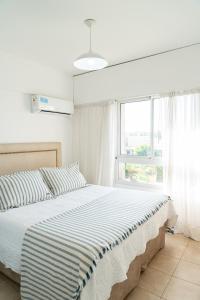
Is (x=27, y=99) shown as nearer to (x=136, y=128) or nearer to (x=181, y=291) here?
(x=136, y=128)

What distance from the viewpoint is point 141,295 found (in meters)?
1.76

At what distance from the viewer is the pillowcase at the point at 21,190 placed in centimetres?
215

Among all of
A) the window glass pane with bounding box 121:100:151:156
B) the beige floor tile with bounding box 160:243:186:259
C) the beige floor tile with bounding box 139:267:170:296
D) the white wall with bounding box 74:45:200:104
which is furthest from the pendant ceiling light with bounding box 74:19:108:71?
the beige floor tile with bounding box 160:243:186:259

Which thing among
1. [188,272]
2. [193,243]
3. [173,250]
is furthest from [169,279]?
[193,243]

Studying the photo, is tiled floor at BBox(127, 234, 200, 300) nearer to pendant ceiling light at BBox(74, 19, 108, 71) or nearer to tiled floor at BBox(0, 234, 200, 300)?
tiled floor at BBox(0, 234, 200, 300)

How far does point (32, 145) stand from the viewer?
310 centimetres

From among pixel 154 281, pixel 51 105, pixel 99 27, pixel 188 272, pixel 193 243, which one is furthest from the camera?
pixel 51 105

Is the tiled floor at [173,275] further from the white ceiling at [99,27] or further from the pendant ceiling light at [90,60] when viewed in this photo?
the white ceiling at [99,27]

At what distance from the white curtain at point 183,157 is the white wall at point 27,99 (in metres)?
1.77

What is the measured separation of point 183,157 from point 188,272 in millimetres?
1345

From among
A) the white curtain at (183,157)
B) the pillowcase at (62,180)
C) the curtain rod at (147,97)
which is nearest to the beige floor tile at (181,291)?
the white curtain at (183,157)

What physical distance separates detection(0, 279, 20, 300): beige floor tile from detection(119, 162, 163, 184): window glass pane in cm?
214

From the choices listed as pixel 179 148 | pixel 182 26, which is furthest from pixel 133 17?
pixel 179 148

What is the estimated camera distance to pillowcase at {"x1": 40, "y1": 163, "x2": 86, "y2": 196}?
8.65 feet
